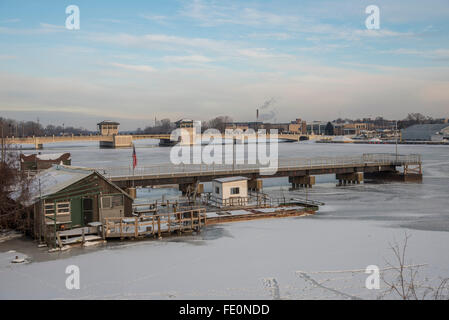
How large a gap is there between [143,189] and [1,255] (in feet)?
78.0

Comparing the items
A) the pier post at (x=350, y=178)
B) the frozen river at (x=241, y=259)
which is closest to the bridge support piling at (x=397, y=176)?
the pier post at (x=350, y=178)

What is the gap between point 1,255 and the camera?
18.2m

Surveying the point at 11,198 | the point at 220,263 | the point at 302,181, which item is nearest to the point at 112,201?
the point at 11,198

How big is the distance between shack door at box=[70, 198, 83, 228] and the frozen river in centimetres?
249

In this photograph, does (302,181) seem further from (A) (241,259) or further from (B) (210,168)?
(A) (241,259)

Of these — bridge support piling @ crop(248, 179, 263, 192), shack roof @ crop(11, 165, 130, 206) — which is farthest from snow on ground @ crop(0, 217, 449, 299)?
bridge support piling @ crop(248, 179, 263, 192)

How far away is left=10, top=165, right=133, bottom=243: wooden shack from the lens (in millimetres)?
21141

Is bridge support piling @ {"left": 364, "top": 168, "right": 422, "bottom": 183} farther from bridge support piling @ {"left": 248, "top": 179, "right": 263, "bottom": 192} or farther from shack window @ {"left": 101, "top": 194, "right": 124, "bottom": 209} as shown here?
shack window @ {"left": 101, "top": 194, "right": 124, "bottom": 209}

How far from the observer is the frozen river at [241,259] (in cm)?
Answer: 1371

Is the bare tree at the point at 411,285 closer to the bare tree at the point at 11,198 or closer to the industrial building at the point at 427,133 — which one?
the bare tree at the point at 11,198
